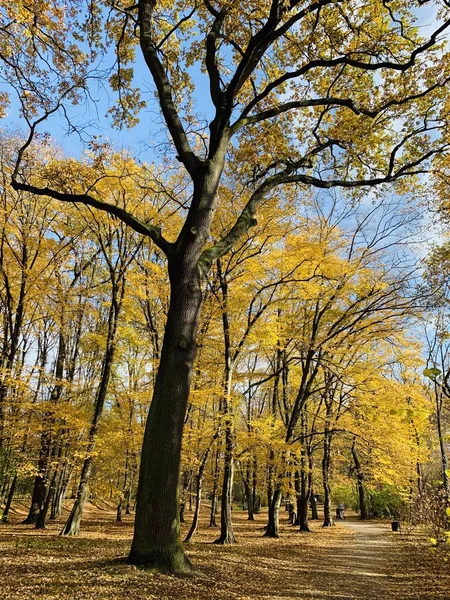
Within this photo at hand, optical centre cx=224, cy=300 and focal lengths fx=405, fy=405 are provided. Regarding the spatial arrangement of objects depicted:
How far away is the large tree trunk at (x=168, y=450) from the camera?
4578 millimetres

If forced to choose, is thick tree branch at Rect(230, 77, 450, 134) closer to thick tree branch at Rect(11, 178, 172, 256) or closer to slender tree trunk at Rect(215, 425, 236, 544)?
thick tree branch at Rect(11, 178, 172, 256)

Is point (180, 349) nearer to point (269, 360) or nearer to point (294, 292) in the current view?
point (294, 292)

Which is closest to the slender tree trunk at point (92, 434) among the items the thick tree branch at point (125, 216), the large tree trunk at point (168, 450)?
the large tree trunk at point (168, 450)

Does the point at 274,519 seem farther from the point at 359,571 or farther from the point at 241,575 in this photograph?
the point at 241,575

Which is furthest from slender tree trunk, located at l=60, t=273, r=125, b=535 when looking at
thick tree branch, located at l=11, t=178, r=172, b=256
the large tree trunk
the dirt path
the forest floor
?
thick tree branch, located at l=11, t=178, r=172, b=256

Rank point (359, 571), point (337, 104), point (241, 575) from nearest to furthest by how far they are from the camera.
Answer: point (241, 575) → point (337, 104) → point (359, 571)

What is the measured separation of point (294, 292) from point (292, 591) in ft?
31.4

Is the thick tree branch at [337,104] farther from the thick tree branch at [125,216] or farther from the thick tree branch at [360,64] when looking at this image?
the thick tree branch at [125,216]

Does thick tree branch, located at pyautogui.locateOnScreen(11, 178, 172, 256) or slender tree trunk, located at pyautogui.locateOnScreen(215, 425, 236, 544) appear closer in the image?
thick tree branch, located at pyautogui.locateOnScreen(11, 178, 172, 256)

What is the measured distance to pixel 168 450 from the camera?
15.6 feet

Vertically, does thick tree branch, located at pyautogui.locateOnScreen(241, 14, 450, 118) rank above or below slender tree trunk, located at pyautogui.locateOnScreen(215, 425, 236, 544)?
above

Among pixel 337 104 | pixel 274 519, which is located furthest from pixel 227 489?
pixel 337 104

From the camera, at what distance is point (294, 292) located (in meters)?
14.2

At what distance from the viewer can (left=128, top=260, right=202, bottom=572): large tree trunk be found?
15.0 feet
